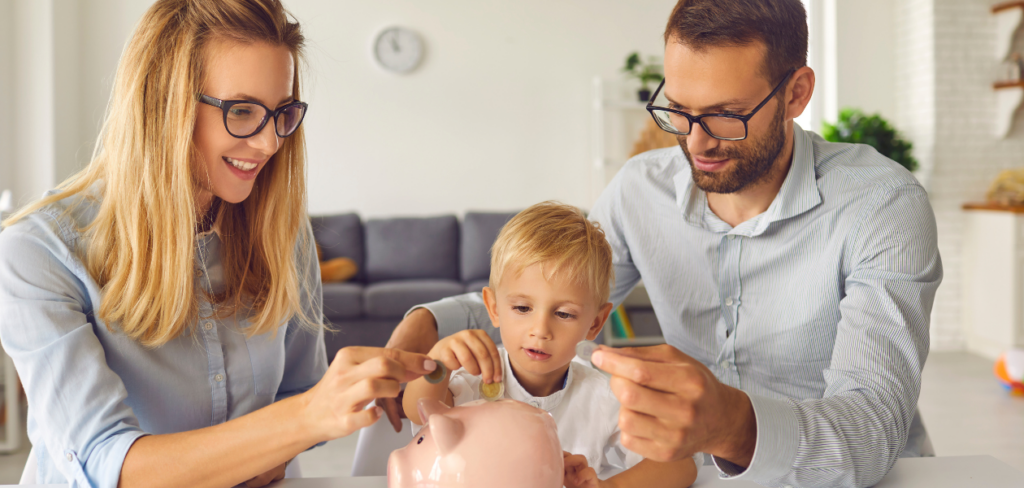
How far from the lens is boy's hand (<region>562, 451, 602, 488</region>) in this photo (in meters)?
0.90

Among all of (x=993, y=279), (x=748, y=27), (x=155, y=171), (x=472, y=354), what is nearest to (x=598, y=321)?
(x=472, y=354)

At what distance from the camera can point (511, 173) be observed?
559cm

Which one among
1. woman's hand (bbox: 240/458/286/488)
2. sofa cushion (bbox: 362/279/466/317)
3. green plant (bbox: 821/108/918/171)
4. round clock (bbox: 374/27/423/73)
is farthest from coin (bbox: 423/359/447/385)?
round clock (bbox: 374/27/423/73)

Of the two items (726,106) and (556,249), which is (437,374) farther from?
(726,106)

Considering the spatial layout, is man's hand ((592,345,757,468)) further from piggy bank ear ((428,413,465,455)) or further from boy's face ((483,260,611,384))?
boy's face ((483,260,611,384))

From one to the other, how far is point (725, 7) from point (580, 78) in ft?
14.4

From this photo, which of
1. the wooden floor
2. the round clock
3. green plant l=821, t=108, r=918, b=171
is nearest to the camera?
the wooden floor

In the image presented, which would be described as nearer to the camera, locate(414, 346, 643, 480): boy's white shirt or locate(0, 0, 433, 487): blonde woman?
locate(0, 0, 433, 487): blonde woman

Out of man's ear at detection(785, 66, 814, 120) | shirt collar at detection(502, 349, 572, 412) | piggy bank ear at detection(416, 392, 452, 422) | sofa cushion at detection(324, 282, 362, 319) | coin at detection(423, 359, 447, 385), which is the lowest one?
sofa cushion at detection(324, 282, 362, 319)

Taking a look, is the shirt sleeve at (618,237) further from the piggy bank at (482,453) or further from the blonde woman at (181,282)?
the piggy bank at (482,453)

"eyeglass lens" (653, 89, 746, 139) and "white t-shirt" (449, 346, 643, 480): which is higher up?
"eyeglass lens" (653, 89, 746, 139)

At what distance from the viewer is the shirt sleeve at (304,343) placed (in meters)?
1.38

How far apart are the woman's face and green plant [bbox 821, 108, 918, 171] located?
4431 mm

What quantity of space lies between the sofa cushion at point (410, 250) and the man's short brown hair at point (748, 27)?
11.9 ft
